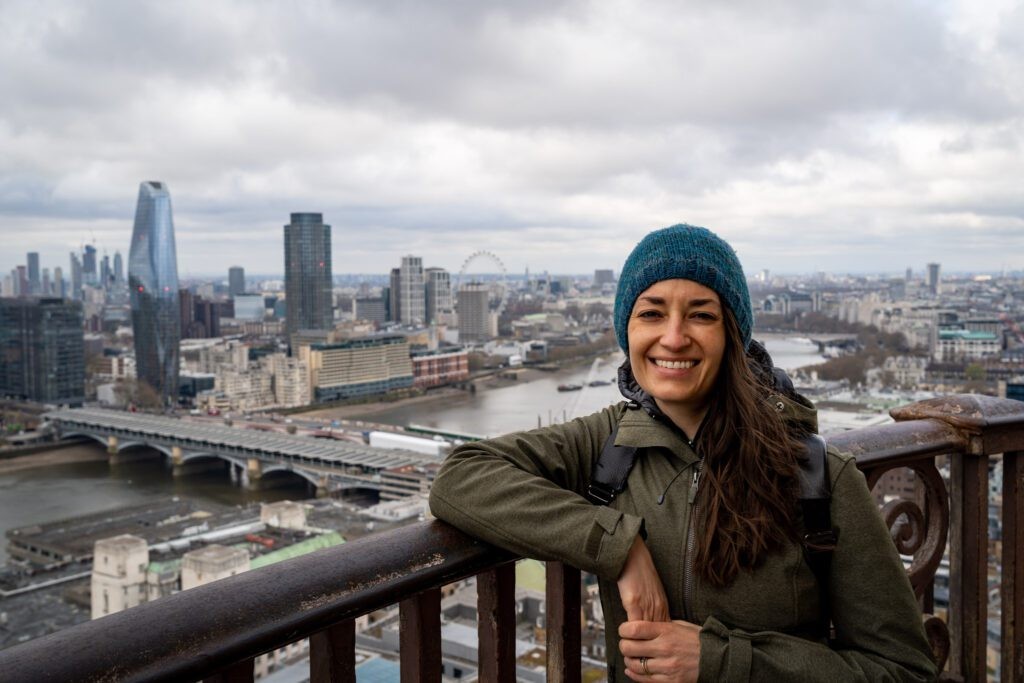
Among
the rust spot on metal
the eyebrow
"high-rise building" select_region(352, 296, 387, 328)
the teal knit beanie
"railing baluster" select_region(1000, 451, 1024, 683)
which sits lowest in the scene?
"high-rise building" select_region(352, 296, 387, 328)

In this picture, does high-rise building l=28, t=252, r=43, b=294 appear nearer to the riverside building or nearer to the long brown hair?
the riverside building

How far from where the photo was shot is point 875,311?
30.7 metres

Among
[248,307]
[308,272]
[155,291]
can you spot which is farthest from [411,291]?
[155,291]

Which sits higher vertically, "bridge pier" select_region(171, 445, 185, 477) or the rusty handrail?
the rusty handrail

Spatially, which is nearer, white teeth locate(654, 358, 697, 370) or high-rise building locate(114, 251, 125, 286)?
white teeth locate(654, 358, 697, 370)

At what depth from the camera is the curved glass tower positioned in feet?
75.3

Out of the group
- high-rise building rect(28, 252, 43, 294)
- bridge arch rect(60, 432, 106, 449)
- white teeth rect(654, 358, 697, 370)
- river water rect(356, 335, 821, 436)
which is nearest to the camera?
white teeth rect(654, 358, 697, 370)

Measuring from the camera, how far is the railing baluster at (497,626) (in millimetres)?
562

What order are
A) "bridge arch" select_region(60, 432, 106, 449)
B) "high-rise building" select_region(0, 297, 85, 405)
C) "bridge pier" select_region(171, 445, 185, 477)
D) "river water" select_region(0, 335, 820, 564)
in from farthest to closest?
"high-rise building" select_region(0, 297, 85, 405), "bridge arch" select_region(60, 432, 106, 449), "bridge pier" select_region(171, 445, 185, 477), "river water" select_region(0, 335, 820, 564)

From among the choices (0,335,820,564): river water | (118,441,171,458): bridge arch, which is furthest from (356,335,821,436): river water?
(118,441,171,458): bridge arch

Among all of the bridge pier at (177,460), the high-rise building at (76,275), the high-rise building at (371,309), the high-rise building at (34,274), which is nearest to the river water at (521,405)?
the bridge pier at (177,460)

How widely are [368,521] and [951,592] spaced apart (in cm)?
824

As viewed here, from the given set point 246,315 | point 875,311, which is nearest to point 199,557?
point 875,311

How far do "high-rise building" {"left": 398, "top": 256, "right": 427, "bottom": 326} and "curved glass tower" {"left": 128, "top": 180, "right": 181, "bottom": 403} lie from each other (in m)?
11.3
